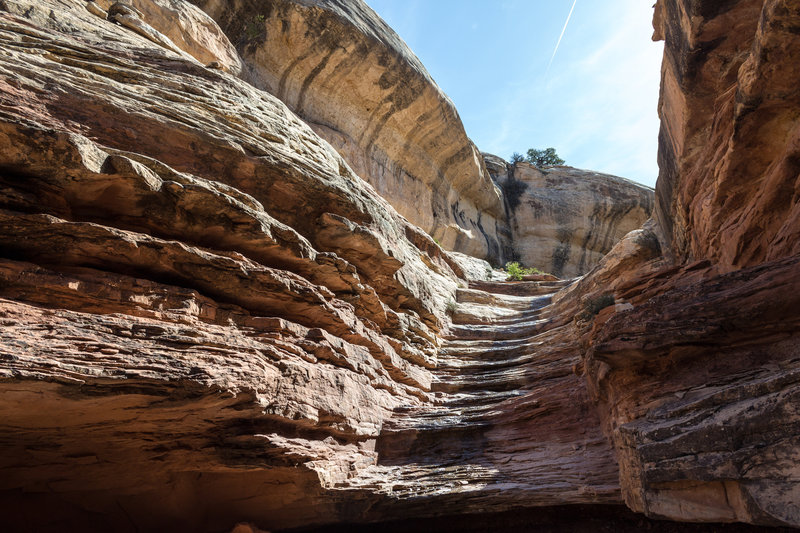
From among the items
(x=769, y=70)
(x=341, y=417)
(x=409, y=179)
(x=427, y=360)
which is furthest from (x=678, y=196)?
(x=409, y=179)

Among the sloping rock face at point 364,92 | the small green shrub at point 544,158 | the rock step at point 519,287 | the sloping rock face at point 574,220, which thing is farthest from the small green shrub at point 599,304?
the small green shrub at point 544,158

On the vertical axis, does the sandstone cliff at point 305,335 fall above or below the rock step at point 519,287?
below

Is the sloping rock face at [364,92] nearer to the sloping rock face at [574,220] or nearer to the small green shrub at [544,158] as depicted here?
the sloping rock face at [574,220]

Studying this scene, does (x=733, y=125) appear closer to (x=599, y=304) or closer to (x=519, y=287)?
(x=599, y=304)

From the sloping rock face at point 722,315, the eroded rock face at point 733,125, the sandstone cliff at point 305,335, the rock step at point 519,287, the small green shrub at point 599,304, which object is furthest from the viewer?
the rock step at point 519,287

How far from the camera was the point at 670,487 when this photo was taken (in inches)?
229

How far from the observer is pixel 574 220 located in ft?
126

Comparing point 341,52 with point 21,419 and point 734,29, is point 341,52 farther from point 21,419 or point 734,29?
point 21,419

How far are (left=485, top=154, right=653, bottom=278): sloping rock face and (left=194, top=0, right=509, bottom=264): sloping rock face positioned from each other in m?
9.31

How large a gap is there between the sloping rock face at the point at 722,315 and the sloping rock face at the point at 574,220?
26442 millimetres

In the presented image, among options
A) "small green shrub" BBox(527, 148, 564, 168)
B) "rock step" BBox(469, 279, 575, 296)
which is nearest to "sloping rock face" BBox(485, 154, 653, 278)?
"small green shrub" BBox(527, 148, 564, 168)

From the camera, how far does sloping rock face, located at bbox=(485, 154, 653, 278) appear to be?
37.6 m

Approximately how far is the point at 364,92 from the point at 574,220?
22.2m

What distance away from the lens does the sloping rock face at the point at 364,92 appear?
2127cm
